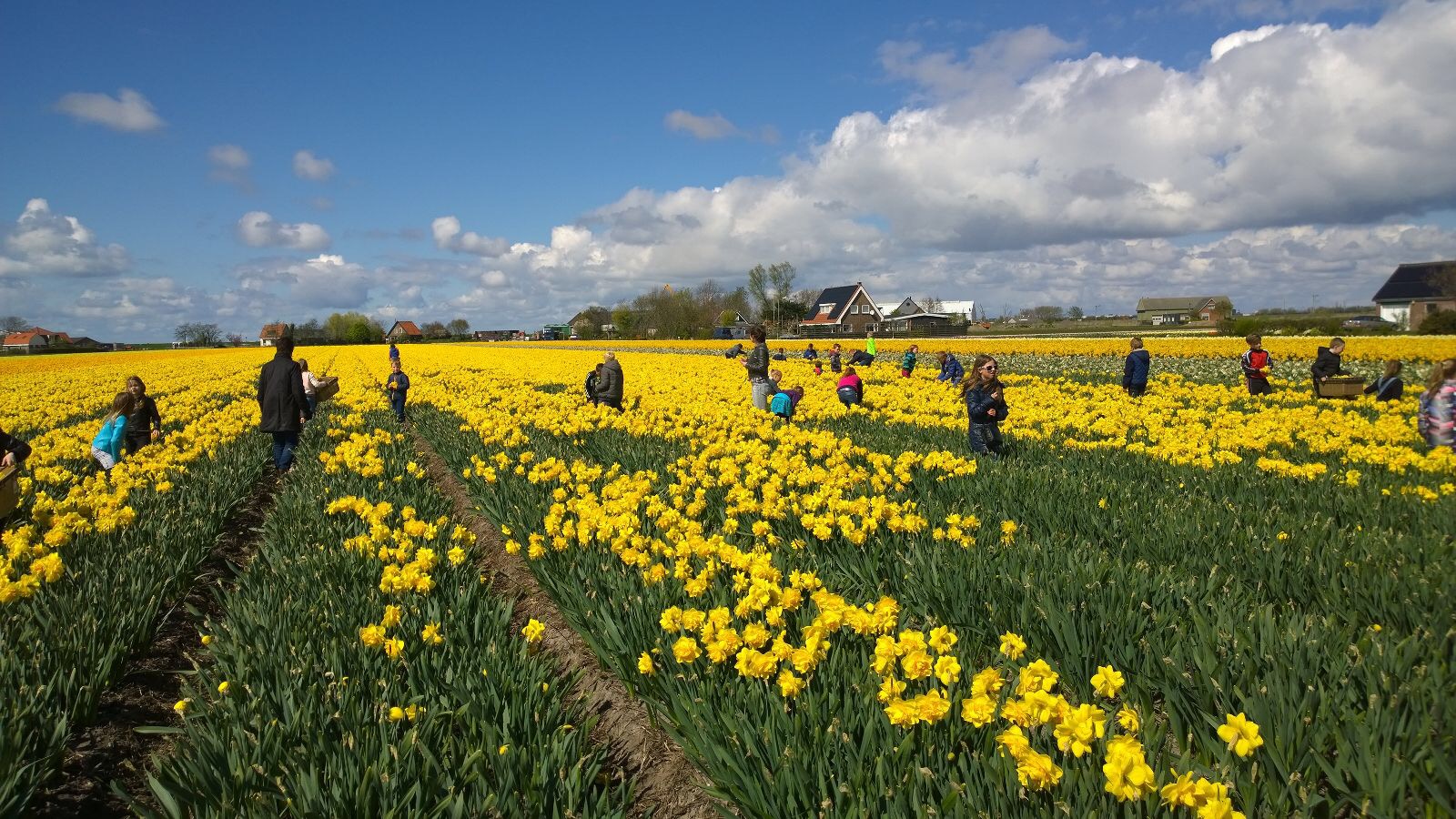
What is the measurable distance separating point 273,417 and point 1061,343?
38.9 meters

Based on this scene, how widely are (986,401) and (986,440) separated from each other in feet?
2.29

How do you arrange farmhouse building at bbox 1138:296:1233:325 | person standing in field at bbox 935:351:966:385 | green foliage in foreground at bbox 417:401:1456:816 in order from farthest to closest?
1. farmhouse building at bbox 1138:296:1233:325
2. person standing in field at bbox 935:351:966:385
3. green foliage in foreground at bbox 417:401:1456:816

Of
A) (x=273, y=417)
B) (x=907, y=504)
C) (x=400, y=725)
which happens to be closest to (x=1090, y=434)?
(x=907, y=504)

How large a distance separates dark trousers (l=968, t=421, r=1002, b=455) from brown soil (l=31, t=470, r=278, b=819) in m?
8.43

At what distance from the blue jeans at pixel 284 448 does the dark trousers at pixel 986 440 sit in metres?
9.50

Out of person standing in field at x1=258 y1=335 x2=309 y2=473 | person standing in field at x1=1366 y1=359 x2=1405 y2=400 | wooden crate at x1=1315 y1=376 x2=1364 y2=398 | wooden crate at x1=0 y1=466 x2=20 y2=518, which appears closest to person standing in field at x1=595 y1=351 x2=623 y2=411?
person standing in field at x1=258 y1=335 x2=309 y2=473

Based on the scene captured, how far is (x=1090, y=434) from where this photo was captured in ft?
35.6

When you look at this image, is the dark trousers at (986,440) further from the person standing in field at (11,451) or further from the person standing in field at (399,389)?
the person standing in field at (399,389)

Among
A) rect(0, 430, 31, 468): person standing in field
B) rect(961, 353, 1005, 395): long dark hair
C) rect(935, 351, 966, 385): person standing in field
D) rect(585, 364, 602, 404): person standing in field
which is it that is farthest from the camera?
rect(935, 351, 966, 385): person standing in field

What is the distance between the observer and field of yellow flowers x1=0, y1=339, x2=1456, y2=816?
267 cm

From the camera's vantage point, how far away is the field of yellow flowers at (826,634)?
2.67m

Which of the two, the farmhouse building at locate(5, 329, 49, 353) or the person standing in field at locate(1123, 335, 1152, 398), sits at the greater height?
the farmhouse building at locate(5, 329, 49, 353)

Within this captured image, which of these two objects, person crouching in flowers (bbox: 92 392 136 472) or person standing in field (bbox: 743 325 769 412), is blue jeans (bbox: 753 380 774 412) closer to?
person standing in field (bbox: 743 325 769 412)

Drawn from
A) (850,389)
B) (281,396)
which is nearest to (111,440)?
(281,396)
